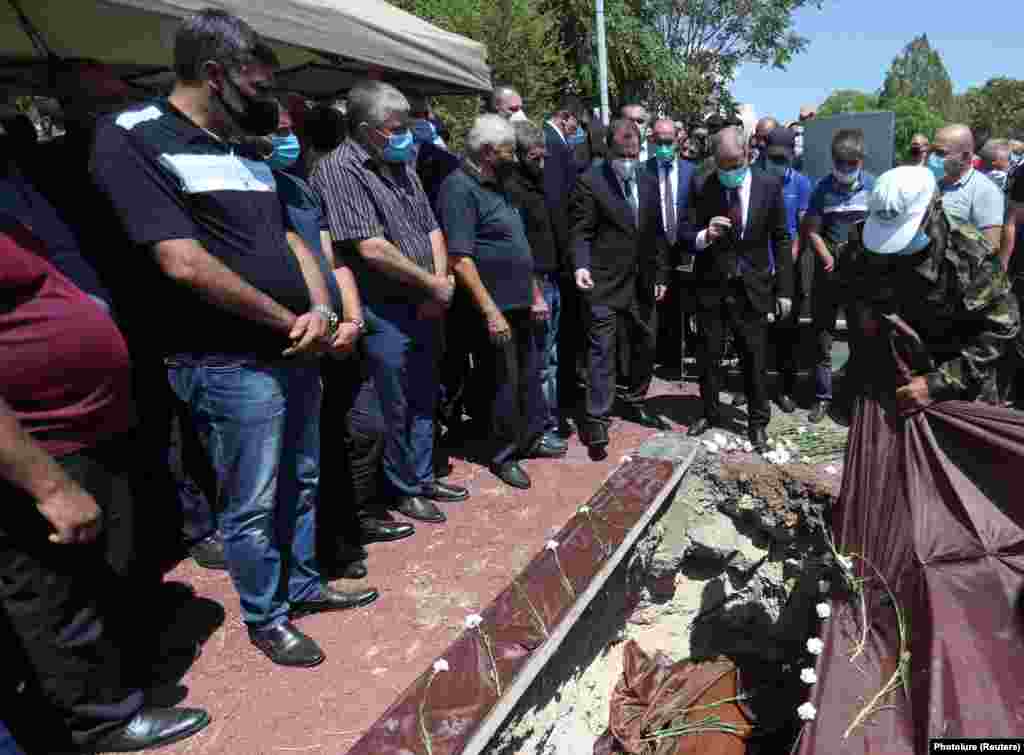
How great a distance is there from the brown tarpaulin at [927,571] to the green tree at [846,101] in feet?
197

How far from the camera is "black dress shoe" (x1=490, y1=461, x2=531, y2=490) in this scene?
12.9ft

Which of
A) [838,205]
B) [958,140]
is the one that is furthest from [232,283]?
[958,140]

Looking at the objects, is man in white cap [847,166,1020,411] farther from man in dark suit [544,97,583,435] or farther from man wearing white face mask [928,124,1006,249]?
man wearing white face mask [928,124,1006,249]

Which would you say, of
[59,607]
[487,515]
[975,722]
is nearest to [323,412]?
[487,515]

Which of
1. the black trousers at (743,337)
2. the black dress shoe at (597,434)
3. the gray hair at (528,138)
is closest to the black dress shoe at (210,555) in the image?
the black dress shoe at (597,434)

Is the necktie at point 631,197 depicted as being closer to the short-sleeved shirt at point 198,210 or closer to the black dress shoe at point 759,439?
the black dress shoe at point 759,439

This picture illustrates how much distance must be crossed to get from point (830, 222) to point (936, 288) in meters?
2.50

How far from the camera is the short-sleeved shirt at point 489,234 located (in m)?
3.52

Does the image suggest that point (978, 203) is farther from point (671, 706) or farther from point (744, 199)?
point (671, 706)

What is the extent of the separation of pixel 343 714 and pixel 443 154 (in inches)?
118

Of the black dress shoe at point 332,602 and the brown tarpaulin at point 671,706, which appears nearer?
the black dress shoe at point 332,602

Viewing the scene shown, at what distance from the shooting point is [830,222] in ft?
16.5

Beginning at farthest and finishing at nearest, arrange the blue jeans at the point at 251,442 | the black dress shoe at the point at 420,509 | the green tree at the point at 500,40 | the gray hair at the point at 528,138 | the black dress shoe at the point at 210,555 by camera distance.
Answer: the green tree at the point at 500,40, the gray hair at the point at 528,138, the black dress shoe at the point at 420,509, the black dress shoe at the point at 210,555, the blue jeans at the point at 251,442

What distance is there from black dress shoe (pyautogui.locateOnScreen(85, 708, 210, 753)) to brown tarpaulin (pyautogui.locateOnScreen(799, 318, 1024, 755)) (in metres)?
1.91
